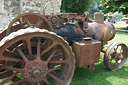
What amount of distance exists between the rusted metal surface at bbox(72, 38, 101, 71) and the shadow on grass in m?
0.44

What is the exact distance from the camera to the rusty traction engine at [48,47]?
7.06 ft

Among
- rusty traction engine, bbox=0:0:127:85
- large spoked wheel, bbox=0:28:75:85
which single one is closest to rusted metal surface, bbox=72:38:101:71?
rusty traction engine, bbox=0:0:127:85

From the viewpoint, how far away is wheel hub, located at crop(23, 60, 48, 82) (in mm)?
2165

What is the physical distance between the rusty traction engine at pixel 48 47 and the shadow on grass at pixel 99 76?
0.27 metres

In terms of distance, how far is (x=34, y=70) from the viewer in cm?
217

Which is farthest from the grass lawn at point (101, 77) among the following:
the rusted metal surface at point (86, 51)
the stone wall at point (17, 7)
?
the stone wall at point (17, 7)

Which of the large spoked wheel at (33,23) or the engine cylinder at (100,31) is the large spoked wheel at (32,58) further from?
the engine cylinder at (100,31)

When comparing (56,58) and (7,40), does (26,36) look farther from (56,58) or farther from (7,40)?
(56,58)

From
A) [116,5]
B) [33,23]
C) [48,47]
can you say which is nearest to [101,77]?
[48,47]

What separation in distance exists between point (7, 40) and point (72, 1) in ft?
53.6

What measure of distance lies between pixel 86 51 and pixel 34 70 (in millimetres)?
1281

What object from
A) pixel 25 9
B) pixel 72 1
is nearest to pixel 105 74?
pixel 25 9

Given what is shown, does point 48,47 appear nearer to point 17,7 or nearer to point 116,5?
point 17,7

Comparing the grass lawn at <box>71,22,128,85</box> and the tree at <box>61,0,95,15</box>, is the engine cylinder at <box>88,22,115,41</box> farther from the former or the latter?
the tree at <box>61,0,95,15</box>
